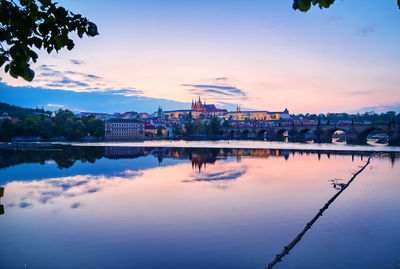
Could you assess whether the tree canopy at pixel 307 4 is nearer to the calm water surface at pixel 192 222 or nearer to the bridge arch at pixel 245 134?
the calm water surface at pixel 192 222

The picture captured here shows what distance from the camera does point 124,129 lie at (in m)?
90.1

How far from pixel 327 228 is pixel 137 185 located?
1003 centimetres

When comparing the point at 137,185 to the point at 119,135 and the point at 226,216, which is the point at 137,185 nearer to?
the point at 226,216

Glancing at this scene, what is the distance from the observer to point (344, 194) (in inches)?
566

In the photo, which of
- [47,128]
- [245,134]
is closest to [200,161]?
[47,128]

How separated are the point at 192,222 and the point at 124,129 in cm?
8296

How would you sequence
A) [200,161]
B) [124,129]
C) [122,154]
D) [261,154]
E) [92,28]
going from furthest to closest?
[124,129], [261,154], [122,154], [200,161], [92,28]

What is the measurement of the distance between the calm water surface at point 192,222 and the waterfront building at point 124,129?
230ft

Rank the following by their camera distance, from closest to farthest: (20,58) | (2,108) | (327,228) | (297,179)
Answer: (20,58) → (327,228) → (297,179) → (2,108)

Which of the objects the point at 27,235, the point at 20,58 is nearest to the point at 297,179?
the point at 27,235

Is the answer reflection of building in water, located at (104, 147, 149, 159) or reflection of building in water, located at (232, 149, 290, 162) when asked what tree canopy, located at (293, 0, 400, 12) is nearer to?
reflection of building in water, located at (232, 149, 290, 162)

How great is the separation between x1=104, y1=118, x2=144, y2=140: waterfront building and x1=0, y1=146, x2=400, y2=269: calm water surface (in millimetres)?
70021

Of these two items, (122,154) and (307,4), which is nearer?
(307,4)

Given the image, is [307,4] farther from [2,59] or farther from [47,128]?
[47,128]
